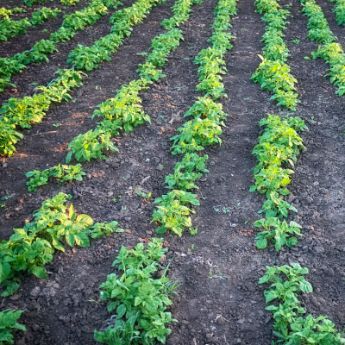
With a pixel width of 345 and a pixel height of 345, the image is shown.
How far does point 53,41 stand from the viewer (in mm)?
10531

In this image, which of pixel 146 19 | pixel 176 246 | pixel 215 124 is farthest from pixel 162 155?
pixel 146 19

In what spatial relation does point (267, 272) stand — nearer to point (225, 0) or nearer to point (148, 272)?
point (148, 272)

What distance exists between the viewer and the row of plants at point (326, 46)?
349 inches

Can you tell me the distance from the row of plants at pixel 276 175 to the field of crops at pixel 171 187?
0.10ft

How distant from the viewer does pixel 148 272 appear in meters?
4.37

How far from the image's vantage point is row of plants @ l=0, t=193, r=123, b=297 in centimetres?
450

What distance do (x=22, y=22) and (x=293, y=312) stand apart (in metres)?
10.4

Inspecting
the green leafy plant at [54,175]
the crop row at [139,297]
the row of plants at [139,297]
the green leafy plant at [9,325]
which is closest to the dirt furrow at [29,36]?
the green leafy plant at [54,175]

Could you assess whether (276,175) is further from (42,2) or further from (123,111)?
(42,2)

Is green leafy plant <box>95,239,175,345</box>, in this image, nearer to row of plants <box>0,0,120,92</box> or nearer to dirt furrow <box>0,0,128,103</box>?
dirt furrow <box>0,0,128,103</box>

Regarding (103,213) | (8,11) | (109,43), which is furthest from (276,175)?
(8,11)

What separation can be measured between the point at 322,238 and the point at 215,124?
2.64 metres

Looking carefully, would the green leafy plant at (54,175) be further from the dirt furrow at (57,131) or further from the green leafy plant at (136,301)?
the green leafy plant at (136,301)

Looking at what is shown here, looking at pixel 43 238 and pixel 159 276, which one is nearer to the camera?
pixel 159 276
